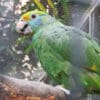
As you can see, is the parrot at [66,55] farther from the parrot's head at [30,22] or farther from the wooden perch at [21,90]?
the wooden perch at [21,90]

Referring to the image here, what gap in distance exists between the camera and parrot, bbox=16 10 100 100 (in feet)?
2.45

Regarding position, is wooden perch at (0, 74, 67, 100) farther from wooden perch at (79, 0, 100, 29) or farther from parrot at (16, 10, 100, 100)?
wooden perch at (79, 0, 100, 29)

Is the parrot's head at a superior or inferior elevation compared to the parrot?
superior

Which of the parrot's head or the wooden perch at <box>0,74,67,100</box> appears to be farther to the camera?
the parrot's head

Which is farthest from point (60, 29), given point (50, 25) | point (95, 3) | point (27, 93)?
point (27, 93)

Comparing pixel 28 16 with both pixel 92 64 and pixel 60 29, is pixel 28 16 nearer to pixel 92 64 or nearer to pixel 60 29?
pixel 60 29

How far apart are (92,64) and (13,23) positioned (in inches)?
12.3

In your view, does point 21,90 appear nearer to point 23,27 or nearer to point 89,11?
point 23,27

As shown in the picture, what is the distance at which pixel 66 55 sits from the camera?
798 millimetres

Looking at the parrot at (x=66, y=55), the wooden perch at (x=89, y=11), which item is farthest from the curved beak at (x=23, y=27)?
the wooden perch at (x=89, y=11)

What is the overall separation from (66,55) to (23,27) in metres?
0.13

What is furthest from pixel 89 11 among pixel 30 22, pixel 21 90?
pixel 21 90

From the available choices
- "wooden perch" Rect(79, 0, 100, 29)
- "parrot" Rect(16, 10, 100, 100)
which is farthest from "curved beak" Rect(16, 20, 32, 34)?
"wooden perch" Rect(79, 0, 100, 29)

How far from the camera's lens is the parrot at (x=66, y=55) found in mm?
747
